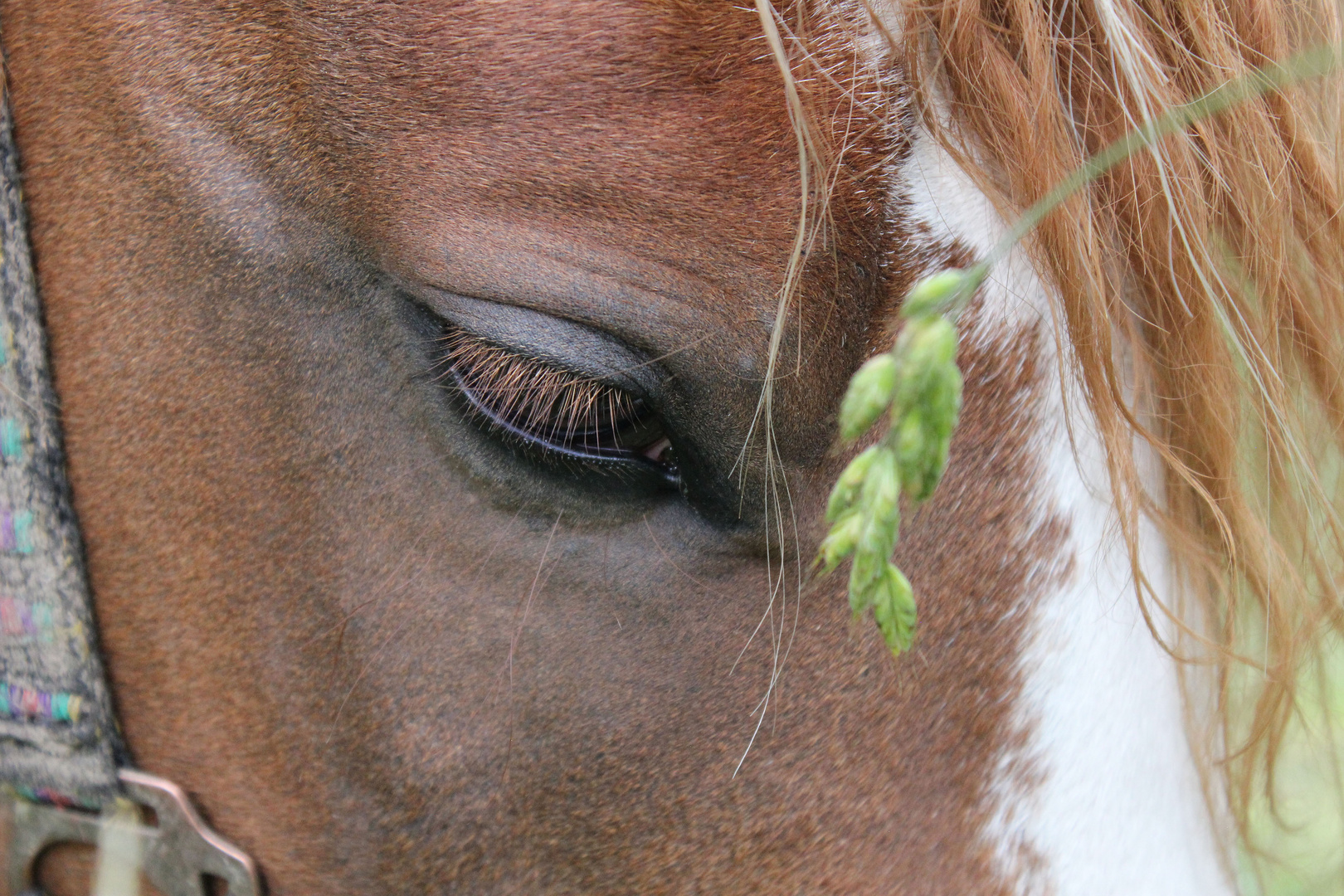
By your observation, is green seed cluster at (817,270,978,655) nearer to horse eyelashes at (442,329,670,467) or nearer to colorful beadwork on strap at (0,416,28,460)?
horse eyelashes at (442,329,670,467)

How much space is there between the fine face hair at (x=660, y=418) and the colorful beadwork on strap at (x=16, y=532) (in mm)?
49

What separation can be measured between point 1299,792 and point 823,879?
29.7 inches

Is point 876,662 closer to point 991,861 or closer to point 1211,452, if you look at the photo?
point 991,861

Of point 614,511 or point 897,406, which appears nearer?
point 897,406

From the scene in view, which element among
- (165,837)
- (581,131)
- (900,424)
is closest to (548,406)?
(581,131)

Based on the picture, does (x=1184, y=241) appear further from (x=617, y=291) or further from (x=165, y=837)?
(x=165, y=837)

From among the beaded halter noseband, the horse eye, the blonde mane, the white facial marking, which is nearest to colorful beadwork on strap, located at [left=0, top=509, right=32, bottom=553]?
the beaded halter noseband

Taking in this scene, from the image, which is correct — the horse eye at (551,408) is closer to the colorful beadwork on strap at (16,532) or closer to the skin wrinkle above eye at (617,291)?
the skin wrinkle above eye at (617,291)

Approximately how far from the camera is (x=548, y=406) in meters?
0.90

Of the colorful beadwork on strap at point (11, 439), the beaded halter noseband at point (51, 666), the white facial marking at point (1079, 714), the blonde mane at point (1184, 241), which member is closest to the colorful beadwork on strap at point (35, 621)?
the beaded halter noseband at point (51, 666)

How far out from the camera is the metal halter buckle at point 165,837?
1.02 meters

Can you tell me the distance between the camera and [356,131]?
905mm

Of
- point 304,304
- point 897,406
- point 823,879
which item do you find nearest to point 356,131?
point 304,304

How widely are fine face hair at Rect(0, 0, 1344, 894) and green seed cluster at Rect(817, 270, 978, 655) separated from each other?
0.33m
